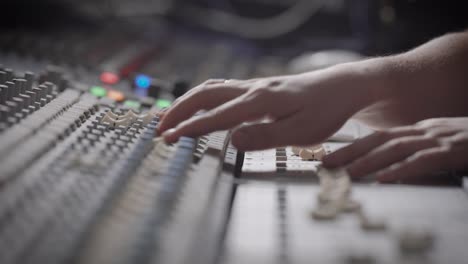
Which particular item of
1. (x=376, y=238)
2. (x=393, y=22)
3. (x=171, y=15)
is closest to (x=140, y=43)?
(x=171, y=15)

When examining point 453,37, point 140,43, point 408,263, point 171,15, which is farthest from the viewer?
point 171,15

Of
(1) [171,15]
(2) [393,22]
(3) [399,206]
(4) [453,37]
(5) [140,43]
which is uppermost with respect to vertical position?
(1) [171,15]

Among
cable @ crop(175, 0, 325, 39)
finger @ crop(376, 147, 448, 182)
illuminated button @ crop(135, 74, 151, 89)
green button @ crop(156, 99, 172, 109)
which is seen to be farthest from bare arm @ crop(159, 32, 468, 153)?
cable @ crop(175, 0, 325, 39)

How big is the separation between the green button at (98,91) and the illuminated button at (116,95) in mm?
11

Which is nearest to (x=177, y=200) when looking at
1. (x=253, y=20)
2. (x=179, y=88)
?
(x=179, y=88)

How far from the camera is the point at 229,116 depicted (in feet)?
2.80

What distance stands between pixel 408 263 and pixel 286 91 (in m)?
0.34

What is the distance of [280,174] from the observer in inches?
34.9

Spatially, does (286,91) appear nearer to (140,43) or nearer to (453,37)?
(453,37)

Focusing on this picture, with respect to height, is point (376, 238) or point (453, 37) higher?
point (453, 37)

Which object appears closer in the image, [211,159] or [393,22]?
[211,159]

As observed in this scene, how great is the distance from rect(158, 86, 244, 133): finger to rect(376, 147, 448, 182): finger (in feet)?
0.84

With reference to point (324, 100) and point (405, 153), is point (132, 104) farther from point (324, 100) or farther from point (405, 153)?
point (405, 153)

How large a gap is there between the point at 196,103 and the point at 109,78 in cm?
53
